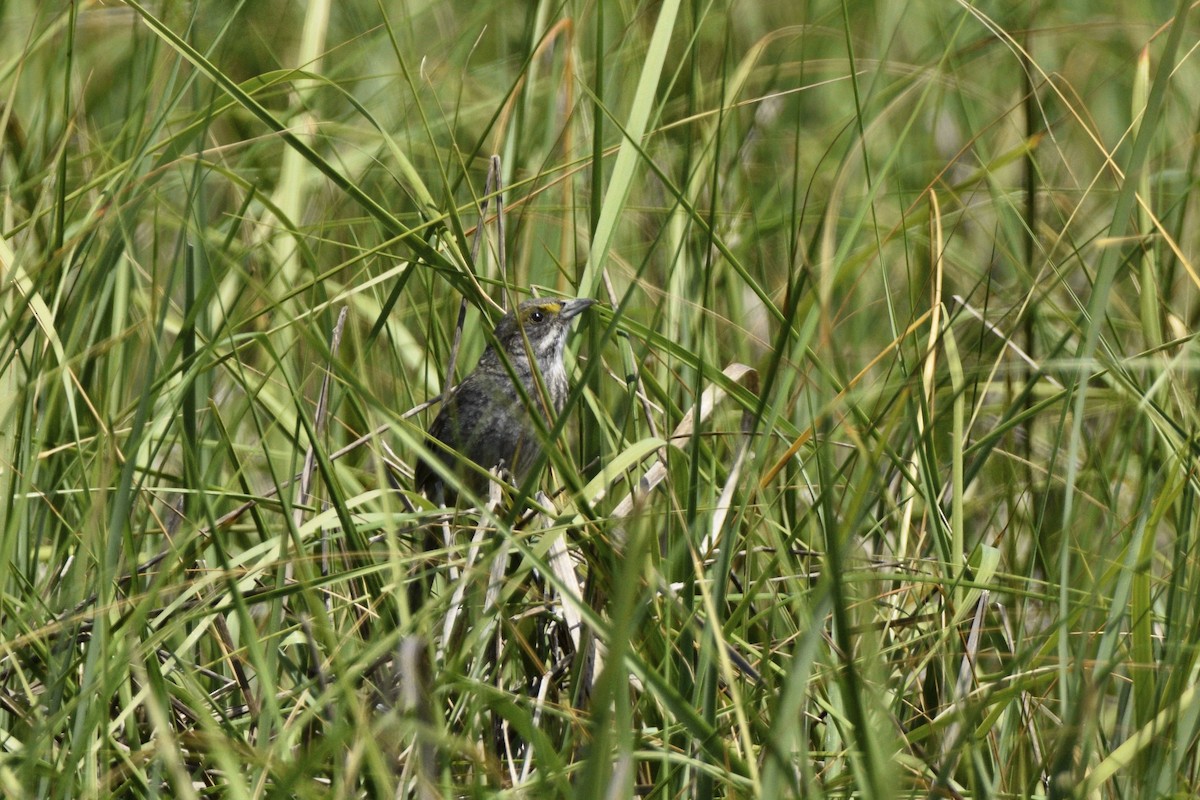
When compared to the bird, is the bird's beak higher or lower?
higher

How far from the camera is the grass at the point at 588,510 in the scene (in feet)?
7.10

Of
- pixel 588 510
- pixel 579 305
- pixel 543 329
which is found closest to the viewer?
pixel 588 510

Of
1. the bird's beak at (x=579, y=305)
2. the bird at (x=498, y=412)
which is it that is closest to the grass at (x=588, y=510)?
the bird's beak at (x=579, y=305)

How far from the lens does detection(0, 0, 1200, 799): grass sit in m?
2.16

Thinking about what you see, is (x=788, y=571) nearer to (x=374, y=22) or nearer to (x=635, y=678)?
(x=635, y=678)

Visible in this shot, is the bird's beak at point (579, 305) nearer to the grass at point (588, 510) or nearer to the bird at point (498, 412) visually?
the grass at point (588, 510)

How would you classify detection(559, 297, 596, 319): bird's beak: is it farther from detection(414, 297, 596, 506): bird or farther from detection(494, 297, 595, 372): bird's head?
detection(414, 297, 596, 506): bird

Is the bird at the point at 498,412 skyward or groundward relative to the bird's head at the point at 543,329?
groundward

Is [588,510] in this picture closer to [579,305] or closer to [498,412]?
[579,305]

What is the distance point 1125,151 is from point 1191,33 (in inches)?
72.5

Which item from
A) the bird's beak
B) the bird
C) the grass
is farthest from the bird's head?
the bird's beak

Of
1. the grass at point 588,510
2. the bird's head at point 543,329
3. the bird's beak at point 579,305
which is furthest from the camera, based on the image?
the bird's head at point 543,329

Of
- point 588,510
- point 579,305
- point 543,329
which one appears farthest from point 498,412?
point 588,510

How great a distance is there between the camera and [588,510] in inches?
96.6
